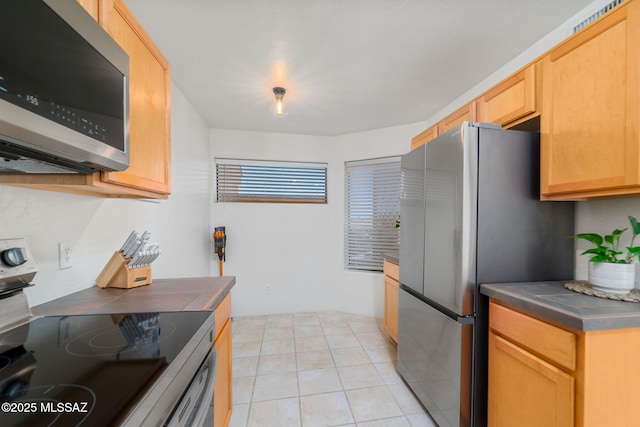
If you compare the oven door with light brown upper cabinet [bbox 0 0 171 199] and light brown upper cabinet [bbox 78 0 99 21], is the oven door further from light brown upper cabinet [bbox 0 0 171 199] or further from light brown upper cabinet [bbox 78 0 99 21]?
light brown upper cabinet [bbox 78 0 99 21]

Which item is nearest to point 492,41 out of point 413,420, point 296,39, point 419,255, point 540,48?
point 540,48

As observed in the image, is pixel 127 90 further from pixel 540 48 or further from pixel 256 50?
pixel 540 48

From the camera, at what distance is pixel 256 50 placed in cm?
173

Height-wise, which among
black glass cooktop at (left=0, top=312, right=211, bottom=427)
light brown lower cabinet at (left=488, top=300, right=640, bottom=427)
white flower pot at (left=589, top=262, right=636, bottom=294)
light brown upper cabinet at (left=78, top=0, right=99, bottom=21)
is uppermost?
light brown upper cabinet at (left=78, top=0, right=99, bottom=21)

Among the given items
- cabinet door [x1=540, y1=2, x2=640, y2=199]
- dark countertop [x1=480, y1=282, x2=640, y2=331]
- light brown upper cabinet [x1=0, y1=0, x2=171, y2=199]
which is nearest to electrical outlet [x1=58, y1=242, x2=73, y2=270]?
light brown upper cabinet [x1=0, y1=0, x2=171, y2=199]

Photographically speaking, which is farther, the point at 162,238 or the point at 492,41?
the point at 162,238

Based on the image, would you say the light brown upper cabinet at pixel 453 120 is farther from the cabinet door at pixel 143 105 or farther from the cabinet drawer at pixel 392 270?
the cabinet door at pixel 143 105

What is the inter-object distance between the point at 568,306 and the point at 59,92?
1829 millimetres

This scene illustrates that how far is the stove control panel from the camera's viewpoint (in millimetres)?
837

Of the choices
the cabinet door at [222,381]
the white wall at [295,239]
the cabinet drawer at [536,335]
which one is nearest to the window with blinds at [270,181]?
the white wall at [295,239]

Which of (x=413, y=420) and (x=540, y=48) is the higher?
(x=540, y=48)

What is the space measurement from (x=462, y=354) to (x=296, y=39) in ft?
6.96

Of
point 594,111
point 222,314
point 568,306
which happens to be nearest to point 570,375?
A: point 568,306

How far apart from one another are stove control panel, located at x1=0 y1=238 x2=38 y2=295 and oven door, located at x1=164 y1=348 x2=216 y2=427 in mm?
700
